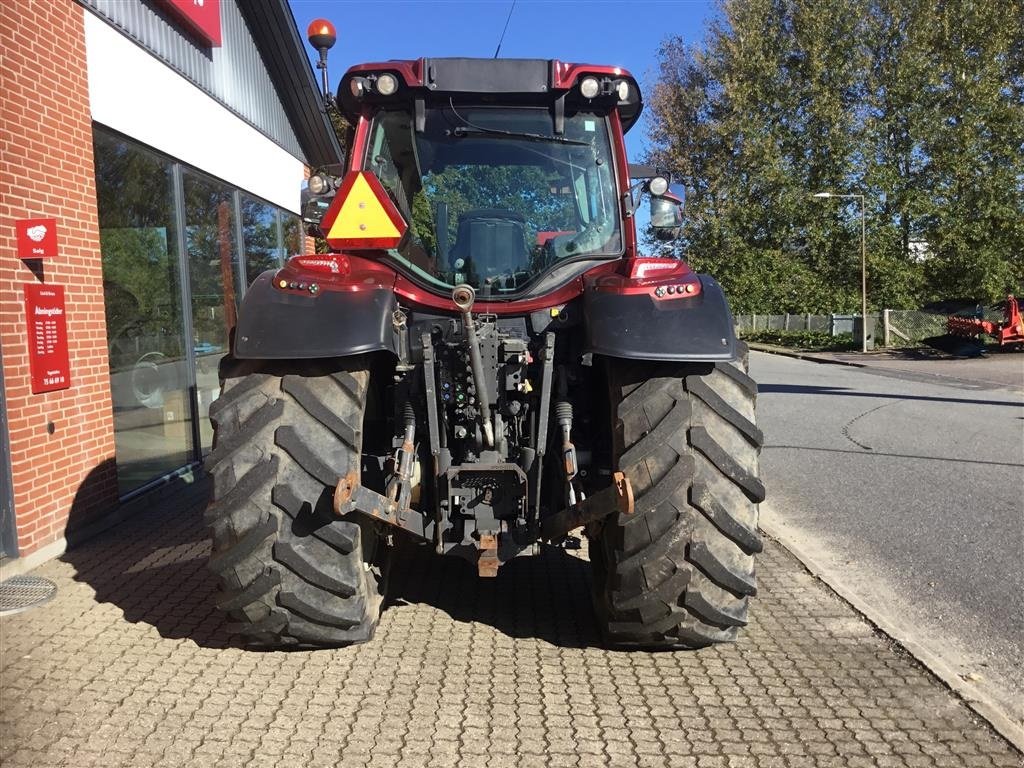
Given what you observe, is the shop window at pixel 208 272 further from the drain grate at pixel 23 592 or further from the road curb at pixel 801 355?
the road curb at pixel 801 355

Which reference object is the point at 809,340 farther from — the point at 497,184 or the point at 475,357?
the point at 475,357

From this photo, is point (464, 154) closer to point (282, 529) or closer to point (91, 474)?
point (282, 529)

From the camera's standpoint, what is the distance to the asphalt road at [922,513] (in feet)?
13.3

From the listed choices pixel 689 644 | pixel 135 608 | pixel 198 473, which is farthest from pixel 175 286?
pixel 689 644

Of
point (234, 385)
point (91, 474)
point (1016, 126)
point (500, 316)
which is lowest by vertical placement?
point (91, 474)

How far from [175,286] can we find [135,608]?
426 cm

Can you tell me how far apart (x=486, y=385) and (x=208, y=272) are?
6.13 m

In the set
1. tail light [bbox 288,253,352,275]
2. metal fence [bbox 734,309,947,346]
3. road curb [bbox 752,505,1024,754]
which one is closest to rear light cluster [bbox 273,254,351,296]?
tail light [bbox 288,253,352,275]

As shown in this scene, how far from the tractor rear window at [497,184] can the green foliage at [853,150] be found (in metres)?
30.5

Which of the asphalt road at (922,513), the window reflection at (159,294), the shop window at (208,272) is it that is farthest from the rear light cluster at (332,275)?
the shop window at (208,272)

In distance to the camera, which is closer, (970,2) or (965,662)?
(965,662)

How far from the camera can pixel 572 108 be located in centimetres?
402

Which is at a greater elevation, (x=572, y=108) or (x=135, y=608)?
(x=572, y=108)

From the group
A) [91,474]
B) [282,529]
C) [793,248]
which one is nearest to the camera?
[282,529]
